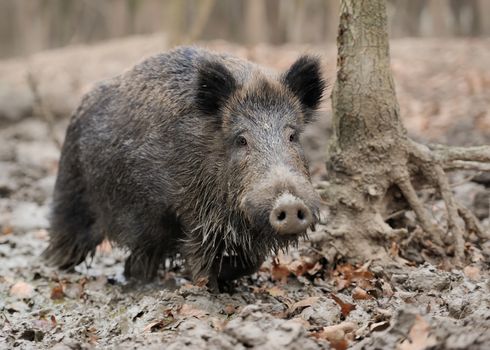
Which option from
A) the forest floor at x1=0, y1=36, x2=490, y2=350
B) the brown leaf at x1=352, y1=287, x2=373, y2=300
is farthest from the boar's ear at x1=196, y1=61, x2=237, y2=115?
the brown leaf at x1=352, y1=287, x2=373, y2=300

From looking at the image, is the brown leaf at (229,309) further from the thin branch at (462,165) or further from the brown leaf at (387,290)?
the thin branch at (462,165)

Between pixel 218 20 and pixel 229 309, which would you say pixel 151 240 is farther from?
pixel 218 20

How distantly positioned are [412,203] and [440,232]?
338mm

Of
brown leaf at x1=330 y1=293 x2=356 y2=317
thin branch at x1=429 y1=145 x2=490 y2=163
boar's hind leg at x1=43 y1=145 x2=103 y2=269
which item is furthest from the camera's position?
boar's hind leg at x1=43 y1=145 x2=103 y2=269

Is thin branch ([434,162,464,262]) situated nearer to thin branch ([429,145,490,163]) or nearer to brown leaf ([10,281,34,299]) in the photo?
thin branch ([429,145,490,163])

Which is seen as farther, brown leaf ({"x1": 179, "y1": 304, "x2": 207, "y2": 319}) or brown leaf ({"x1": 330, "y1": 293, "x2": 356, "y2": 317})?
brown leaf ({"x1": 179, "y1": 304, "x2": 207, "y2": 319})

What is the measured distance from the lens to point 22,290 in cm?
683

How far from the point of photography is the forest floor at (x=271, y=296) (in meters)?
4.10

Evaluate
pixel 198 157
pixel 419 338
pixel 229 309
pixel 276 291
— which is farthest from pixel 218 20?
pixel 419 338

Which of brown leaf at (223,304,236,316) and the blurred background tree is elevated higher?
the blurred background tree

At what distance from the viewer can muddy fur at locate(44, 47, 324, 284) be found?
575 cm

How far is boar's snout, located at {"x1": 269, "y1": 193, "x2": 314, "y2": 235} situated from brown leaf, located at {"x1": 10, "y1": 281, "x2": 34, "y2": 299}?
8.65ft

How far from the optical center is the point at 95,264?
8211mm

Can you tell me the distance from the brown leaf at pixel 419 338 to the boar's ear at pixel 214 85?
2.72 meters
